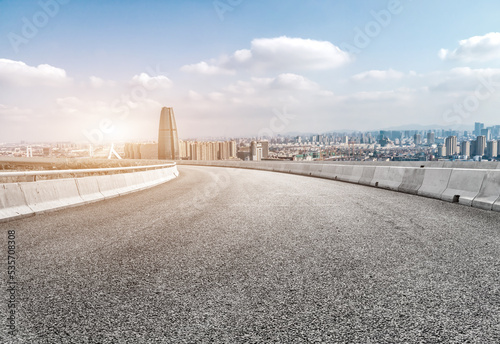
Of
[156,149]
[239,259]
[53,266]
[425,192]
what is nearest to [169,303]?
[239,259]

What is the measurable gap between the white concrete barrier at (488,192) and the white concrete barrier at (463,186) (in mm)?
145

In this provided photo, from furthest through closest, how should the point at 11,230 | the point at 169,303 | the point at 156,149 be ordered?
the point at 156,149 < the point at 11,230 < the point at 169,303

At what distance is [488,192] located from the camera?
10.1 m

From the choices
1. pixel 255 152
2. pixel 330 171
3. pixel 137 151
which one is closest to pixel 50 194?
pixel 330 171

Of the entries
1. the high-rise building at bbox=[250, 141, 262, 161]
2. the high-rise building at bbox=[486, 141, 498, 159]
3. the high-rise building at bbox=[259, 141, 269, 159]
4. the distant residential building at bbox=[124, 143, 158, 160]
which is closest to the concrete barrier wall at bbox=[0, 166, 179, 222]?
the high-rise building at bbox=[486, 141, 498, 159]

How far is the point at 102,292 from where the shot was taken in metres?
4.16

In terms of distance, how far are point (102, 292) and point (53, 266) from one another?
1406mm

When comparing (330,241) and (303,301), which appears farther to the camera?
(330,241)

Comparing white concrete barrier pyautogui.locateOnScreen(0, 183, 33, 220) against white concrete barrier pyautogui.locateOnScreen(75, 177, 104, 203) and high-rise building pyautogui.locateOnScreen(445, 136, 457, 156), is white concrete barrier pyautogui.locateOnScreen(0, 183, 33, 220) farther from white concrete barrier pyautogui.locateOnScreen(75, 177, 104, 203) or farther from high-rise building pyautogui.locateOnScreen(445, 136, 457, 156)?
high-rise building pyautogui.locateOnScreen(445, 136, 457, 156)

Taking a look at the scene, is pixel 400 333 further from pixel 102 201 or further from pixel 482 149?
pixel 482 149

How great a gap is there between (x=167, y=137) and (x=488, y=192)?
138890 millimetres

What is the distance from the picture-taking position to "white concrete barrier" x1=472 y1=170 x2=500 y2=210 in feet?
32.2

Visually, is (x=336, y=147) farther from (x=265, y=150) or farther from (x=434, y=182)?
(x=434, y=182)

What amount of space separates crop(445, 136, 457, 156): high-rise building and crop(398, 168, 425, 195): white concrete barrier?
21725mm
